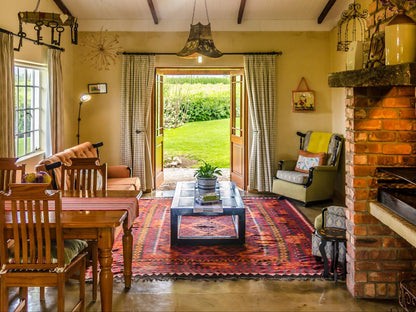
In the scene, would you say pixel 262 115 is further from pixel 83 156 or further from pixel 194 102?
pixel 194 102

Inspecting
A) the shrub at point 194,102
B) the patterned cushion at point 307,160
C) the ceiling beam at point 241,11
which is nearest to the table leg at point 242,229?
the patterned cushion at point 307,160

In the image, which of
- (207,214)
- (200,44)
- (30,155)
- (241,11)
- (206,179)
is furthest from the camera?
(241,11)

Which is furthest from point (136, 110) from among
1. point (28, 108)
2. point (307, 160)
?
point (307, 160)

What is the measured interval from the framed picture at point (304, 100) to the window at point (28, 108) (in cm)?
395

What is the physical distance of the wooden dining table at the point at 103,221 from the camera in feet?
8.67

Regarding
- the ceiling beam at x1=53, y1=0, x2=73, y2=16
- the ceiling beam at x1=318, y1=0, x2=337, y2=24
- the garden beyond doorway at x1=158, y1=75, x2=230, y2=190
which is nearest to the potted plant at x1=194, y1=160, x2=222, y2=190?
the ceiling beam at x1=318, y1=0, x2=337, y2=24

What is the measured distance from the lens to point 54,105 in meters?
5.94

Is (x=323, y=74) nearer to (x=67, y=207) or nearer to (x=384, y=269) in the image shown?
(x=384, y=269)

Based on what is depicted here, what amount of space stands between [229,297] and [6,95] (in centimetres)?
319

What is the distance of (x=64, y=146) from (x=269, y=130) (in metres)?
3.31

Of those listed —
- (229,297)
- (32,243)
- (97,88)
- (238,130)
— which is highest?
(97,88)

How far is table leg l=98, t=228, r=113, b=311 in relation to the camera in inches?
105

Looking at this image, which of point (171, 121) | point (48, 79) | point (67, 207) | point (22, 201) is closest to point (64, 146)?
point (48, 79)

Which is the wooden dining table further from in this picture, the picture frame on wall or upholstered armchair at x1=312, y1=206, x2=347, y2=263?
the picture frame on wall
